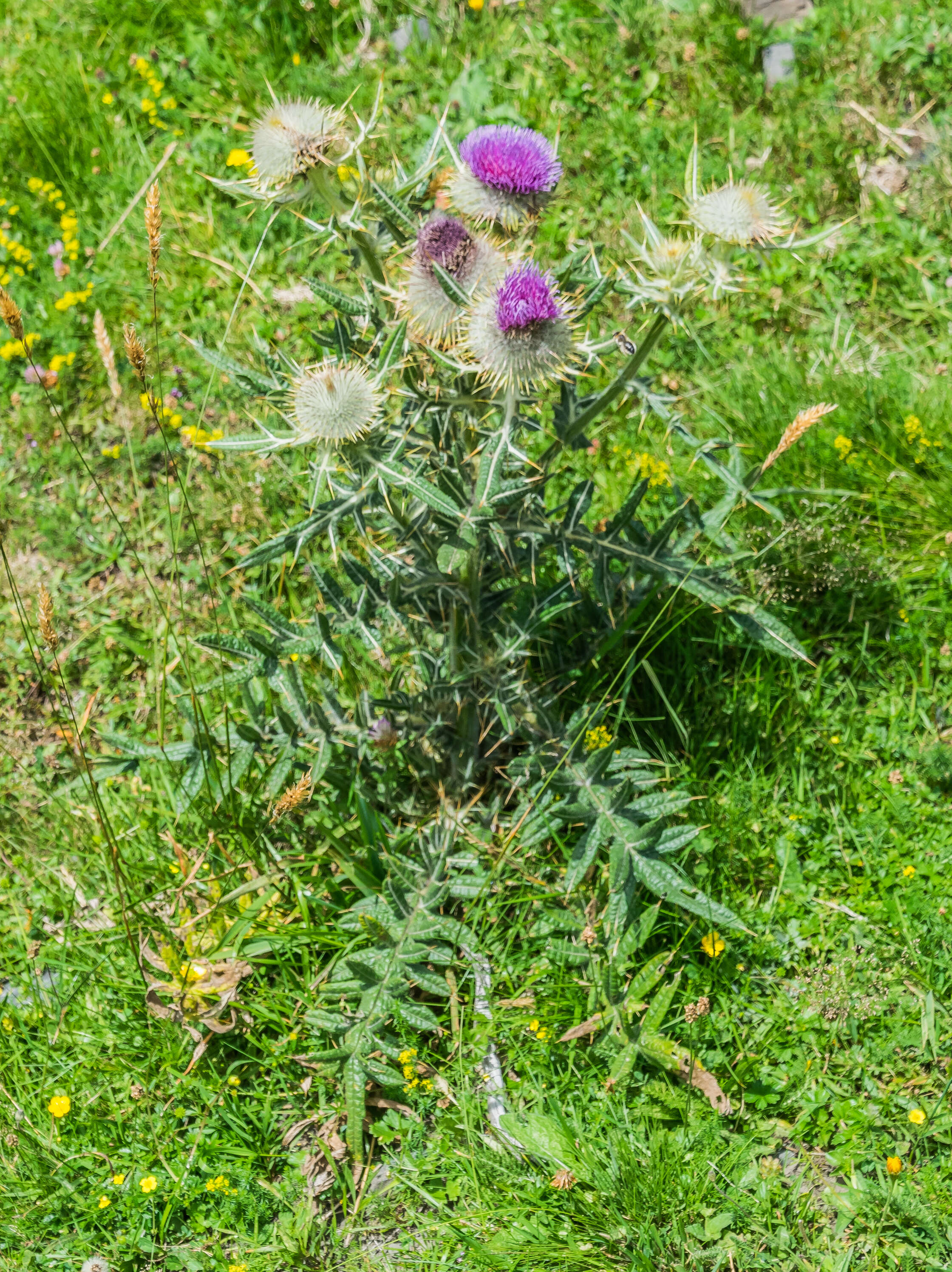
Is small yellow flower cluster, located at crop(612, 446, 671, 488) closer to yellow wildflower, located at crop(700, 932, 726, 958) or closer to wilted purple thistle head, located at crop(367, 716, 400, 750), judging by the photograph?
wilted purple thistle head, located at crop(367, 716, 400, 750)

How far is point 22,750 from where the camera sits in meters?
3.44

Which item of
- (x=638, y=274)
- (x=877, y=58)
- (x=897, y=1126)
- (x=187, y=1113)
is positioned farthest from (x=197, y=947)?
(x=877, y=58)

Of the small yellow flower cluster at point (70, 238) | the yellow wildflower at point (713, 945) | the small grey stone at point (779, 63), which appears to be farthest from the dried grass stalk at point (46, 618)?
the small grey stone at point (779, 63)

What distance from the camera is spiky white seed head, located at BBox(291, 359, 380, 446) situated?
216 cm

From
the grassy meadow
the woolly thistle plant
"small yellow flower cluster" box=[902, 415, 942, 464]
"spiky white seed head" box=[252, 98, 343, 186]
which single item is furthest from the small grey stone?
"spiky white seed head" box=[252, 98, 343, 186]

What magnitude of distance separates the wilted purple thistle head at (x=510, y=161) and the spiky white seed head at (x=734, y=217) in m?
0.33

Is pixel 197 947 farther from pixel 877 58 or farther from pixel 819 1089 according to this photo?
pixel 877 58

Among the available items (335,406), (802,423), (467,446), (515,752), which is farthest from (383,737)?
(802,423)

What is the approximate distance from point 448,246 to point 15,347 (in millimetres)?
2821

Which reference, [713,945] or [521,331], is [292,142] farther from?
[713,945]

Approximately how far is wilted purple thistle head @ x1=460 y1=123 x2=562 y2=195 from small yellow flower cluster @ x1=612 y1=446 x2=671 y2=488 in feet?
3.45

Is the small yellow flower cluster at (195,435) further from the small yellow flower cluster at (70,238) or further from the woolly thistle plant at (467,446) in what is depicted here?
the woolly thistle plant at (467,446)

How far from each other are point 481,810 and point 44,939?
130cm

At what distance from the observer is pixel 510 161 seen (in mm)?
2191
